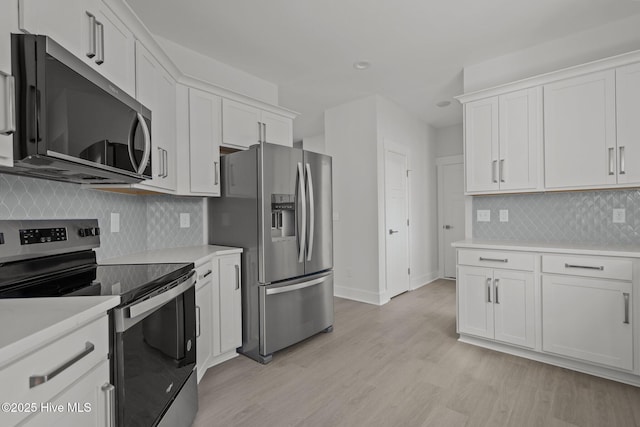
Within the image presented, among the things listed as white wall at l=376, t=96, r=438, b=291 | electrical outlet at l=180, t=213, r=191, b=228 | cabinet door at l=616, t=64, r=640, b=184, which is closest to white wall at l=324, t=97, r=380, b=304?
white wall at l=376, t=96, r=438, b=291

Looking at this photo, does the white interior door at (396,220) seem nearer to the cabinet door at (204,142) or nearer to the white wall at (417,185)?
the white wall at (417,185)

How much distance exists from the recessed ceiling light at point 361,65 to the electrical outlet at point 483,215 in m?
1.95

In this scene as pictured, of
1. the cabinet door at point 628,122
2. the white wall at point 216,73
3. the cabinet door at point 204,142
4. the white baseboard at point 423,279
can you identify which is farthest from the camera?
the white baseboard at point 423,279

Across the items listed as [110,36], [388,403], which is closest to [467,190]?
[388,403]

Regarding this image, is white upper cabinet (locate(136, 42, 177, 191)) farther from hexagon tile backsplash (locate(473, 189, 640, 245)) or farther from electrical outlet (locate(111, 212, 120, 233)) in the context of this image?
hexagon tile backsplash (locate(473, 189, 640, 245))

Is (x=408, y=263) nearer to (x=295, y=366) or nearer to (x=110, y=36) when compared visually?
(x=295, y=366)

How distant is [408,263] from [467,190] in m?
1.98

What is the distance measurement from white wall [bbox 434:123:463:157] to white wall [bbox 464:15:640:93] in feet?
7.69

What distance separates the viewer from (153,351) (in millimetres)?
1417

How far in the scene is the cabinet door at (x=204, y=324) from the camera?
2145mm

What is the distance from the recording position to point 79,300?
1.08 m

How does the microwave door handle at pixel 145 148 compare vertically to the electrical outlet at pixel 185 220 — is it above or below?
above

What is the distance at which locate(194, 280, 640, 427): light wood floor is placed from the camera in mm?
1843

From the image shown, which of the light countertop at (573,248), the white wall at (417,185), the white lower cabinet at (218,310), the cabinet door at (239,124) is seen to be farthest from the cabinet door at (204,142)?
the light countertop at (573,248)
